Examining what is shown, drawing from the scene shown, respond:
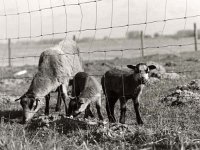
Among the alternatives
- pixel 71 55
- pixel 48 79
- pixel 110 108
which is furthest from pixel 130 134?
pixel 71 55

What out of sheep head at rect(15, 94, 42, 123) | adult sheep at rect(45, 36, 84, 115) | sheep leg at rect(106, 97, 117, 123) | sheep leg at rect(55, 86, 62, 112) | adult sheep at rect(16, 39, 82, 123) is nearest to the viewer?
sheep leg at rect(106, 97, 117, 123)

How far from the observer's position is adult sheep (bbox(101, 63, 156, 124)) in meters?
9.04

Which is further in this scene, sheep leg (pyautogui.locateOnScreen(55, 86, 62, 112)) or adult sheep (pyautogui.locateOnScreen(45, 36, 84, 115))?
adult sheep (pyautogui.locateOnScreen(45, 36, 84, 115))

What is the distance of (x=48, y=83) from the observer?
38.0ft

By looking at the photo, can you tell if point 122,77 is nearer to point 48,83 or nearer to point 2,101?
point 48,83

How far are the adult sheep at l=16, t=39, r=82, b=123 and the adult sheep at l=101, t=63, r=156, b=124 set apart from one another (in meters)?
1.33

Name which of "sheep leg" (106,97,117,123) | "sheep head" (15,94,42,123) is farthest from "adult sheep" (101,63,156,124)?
"sheep head" (15,94,42,123)

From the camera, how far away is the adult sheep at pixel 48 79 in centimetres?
1054

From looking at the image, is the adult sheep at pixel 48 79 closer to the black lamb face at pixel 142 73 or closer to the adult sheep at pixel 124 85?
the adult sheep at pixel 124 85

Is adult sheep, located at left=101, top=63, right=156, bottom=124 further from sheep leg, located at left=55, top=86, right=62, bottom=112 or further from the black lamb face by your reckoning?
sheep leg, located at left=55, top=86, right=62, bottom=112

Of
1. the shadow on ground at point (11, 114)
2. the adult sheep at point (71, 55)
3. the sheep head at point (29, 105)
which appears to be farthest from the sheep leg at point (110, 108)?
the adult sheep at point (71, 55)

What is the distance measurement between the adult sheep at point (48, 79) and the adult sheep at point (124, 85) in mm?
1330

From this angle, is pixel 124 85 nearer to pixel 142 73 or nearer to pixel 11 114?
pixel 142 73

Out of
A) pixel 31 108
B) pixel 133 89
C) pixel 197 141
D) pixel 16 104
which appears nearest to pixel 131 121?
pixel 133 89
